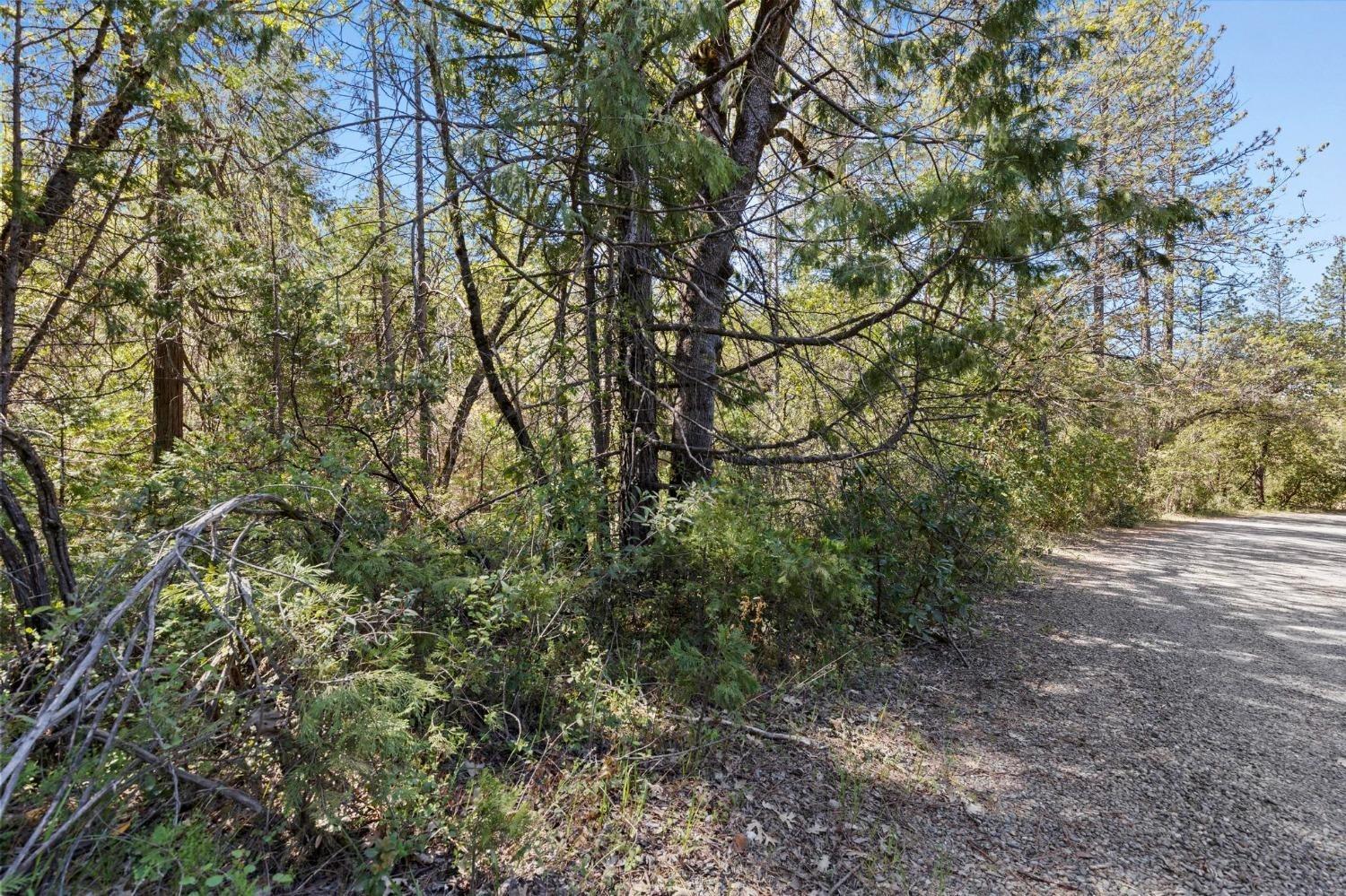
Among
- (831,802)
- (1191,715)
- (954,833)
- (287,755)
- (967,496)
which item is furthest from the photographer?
(967,496)

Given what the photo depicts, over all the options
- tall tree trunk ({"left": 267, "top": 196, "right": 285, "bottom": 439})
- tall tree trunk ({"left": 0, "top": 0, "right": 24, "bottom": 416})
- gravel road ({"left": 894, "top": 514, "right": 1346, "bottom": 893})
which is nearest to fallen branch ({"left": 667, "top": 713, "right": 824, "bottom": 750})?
gravel road ({"left": 894, "top": 514, "right": 1346, "bottom": 893})

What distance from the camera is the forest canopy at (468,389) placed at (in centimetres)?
207

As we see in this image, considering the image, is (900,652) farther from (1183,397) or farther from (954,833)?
(1183,397)

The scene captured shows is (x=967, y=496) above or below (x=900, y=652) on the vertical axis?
above

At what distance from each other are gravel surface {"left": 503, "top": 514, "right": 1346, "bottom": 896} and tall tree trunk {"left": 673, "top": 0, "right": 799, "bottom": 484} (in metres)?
1.84

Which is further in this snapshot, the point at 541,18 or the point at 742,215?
the point at 742,215

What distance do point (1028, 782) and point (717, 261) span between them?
361 centimetres

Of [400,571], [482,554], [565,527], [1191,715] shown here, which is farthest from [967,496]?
[400,571]

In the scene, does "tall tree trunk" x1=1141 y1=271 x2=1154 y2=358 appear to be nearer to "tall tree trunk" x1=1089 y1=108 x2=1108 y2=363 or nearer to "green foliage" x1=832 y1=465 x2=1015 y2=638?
"tall tree trunk" x1=1089 y1=108 x2=1108 y2=363

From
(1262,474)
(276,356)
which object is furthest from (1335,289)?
(276,356)

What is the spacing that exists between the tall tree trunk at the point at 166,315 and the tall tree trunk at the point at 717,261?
3.38 metres

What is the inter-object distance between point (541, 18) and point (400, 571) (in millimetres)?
3443

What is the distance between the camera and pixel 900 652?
4.45m

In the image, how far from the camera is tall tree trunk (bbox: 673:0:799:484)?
14.4ft
